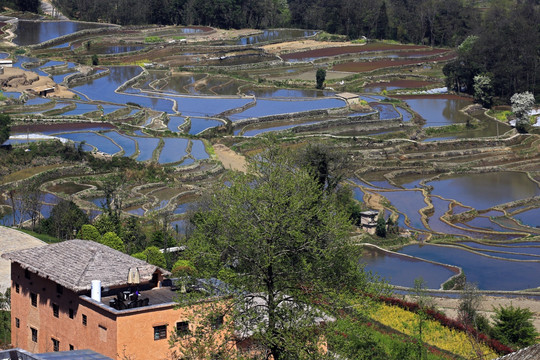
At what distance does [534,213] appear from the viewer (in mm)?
54188

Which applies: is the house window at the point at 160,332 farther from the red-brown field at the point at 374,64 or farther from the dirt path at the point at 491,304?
the red-brown field at the point at 374,64

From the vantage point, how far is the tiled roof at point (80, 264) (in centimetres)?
2333

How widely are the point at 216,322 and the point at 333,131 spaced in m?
50.9

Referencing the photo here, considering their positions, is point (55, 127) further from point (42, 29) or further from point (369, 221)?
point (42, 29)

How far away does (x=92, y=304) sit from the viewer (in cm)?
2234

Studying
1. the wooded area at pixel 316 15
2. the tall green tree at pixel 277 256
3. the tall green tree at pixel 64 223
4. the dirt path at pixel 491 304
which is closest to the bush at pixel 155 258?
the tall green tree at pixel 64 223

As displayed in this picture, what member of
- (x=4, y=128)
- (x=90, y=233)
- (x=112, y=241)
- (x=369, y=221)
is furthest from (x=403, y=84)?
(x=112, y=241)

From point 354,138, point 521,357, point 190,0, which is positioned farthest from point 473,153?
point 190,0

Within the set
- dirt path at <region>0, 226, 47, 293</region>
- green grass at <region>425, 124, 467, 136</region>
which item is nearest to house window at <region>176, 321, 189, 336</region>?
dirt path at <region>0, 226, 47, 293</region>

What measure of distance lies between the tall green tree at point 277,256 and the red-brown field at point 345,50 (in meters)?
85.6

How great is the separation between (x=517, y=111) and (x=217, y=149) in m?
23.9

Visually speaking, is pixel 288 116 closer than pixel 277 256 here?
No

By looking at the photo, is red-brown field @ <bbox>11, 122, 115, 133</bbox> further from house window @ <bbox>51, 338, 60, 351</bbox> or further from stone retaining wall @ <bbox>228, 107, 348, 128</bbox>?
house window @ <bbox>51, 338, 60, 351</bbox>

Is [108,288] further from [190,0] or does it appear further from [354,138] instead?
[190,0]
